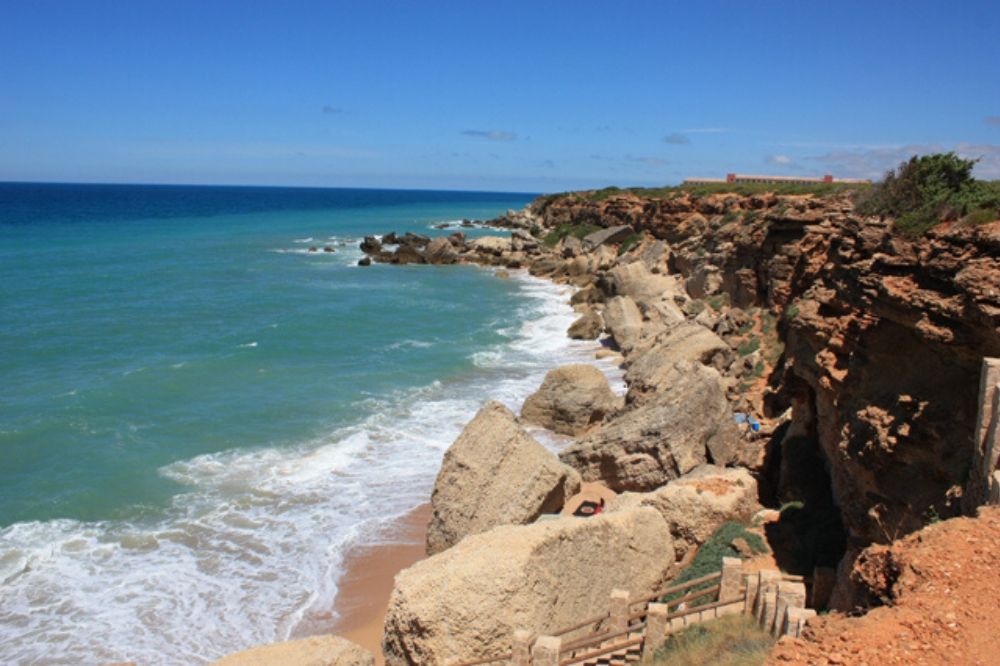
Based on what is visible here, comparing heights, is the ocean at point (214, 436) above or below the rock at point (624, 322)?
below

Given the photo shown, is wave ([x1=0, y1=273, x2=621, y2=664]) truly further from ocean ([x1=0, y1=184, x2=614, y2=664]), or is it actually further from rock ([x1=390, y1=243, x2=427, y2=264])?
rock ([x1=390, y1=243, x2=427, y2=264])

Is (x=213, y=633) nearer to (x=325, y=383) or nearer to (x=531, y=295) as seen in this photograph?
(x=325, y=383)

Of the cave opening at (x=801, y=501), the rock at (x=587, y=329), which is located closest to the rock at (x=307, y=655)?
the cave opening at (x=801, y=501)

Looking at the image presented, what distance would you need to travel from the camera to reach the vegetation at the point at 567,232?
70.4 meters

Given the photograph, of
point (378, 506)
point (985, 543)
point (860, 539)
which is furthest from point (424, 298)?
point (985, 543)

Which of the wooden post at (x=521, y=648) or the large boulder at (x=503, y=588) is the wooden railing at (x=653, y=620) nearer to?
the wooden post at (x=521, y=648)

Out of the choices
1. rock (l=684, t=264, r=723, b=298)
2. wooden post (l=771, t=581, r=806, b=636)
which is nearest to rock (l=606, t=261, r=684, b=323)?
rock (l=684, t=264, r=723, b=298)

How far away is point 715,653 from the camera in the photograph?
355 inches

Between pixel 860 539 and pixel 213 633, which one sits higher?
pixel 860 539

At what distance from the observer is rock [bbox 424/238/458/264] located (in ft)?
217

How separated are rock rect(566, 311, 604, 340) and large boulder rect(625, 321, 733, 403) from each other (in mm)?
7257

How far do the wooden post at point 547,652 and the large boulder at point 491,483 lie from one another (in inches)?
193

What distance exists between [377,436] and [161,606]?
8.70 meters

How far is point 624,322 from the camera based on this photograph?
3175 centimetres
